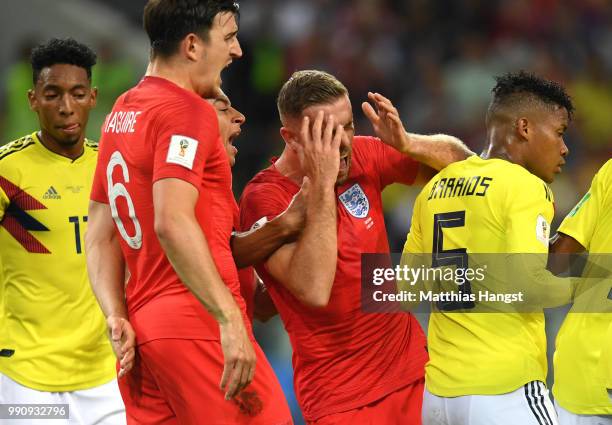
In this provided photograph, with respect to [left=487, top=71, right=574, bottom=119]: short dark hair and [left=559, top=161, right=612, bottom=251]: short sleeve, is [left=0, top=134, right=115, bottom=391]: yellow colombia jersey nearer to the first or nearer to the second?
[left=487, top=71, right=574, bottom=119]: short dark hair

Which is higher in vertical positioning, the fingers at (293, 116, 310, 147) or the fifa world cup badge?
the fingers at (293, 116, 310, 147)

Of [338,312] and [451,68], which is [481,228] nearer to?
[338,312]

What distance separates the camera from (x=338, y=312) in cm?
448

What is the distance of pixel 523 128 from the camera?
441 centimetres

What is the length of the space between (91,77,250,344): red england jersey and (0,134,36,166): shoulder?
162 cm

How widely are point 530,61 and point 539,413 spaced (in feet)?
23.2

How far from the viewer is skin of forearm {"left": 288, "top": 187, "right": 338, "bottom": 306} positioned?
4.17m

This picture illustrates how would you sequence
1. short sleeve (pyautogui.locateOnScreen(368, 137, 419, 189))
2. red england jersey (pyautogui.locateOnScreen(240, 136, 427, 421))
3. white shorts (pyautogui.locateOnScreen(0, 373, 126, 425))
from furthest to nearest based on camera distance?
white shorts (pyautogui.locateOnScreen(0, 373, 126, 425)) < short sleeve (pyautogui.locateOnScreen(368, 137, 419, 189)) < red england jersey (pyautogui.locateOnScreen(240, 136, 427, 421))

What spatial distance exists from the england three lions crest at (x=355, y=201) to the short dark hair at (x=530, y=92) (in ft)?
2.32

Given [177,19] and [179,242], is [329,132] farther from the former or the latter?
[179,242]

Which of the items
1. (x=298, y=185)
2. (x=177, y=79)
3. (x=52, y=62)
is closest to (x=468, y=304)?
(x=298, y=185)

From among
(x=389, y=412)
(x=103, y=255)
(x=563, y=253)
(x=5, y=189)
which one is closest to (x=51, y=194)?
(x=5, y=189)

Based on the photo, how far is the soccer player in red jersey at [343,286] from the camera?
441 cm

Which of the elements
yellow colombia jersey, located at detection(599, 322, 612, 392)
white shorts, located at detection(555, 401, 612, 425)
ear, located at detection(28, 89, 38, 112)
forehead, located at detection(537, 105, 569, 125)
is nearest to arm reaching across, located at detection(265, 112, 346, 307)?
forehead, located at detection(537, 105, 569, 125)
